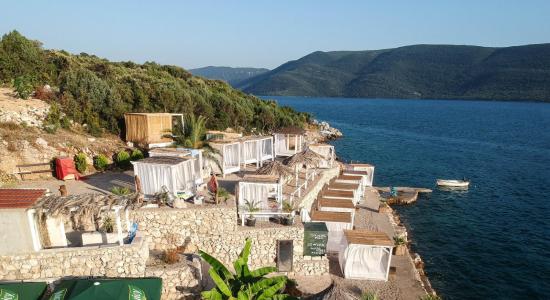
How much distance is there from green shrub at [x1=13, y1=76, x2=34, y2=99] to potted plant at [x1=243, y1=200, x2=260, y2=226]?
20.7m

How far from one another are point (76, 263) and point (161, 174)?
17.6 ft

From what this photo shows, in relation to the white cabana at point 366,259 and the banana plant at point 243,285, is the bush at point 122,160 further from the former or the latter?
the white cabana at point 366,259

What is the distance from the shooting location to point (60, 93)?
26.7 meters

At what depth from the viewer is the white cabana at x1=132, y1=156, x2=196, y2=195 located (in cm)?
1584

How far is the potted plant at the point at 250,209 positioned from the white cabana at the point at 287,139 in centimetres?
1165

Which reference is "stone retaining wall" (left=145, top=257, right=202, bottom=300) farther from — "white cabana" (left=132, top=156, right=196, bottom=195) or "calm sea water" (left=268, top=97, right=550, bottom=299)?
"calm sea water" (left=268, top=97, right=550, bottom=299)

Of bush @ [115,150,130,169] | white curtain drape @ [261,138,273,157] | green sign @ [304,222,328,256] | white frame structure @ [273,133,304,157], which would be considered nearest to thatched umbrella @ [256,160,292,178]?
green sign @ [304,222,328,256]

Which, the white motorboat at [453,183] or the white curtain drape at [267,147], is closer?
the white curtain drape at [267,147]

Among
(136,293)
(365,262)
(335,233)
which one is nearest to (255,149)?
(335,233)

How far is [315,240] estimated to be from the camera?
1530 cm

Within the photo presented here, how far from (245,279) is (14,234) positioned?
856 centimetres

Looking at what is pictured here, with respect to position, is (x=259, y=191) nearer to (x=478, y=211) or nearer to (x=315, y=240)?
(x=315, y=240)

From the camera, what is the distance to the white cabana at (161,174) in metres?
15.8

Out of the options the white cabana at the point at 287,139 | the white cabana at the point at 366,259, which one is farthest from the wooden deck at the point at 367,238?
the white cabana at the point at 287,139
